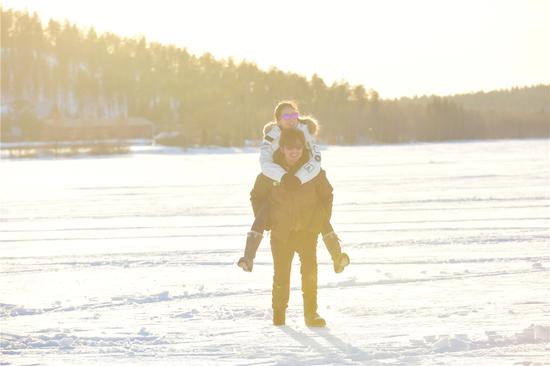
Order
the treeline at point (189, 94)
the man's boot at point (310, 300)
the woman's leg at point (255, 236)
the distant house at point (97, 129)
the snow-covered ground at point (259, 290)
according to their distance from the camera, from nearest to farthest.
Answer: the snow-covered ground at point (259, 290)
the woman's leg at point (255, 236)
the man's boot at point (310, 300)
the distant house at point (97, 129)
the treeline at point (189, 94)

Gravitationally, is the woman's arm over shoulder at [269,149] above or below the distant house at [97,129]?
below

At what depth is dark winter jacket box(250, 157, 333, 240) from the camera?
5602 millimetres

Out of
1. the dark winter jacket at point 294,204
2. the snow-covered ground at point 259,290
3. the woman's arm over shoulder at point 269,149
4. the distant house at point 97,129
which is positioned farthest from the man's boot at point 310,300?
the distant house at point 97,129

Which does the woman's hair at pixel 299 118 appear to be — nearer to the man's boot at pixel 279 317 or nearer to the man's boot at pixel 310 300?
the man's boot at pixel 310 300

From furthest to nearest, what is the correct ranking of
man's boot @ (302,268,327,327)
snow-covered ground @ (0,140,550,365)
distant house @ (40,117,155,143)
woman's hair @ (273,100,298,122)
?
distant house @ (40,117,155,143)
man's boot @ (302,268,327,327)
woman's hair @ (273,100,298,122)
snow-covered ground @ (0,140,550,365)

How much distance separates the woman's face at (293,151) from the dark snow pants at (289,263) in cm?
62

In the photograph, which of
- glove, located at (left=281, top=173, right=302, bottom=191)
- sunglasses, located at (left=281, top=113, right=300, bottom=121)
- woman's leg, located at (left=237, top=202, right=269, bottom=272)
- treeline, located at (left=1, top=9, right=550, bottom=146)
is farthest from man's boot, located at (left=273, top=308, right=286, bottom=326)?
treeline, located at (left=1, top=9, right=550, bottom=146)

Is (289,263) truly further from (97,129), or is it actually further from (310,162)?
(97,129)

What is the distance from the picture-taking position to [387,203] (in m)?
16.7

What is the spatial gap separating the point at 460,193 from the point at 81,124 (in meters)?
Result: 82.1

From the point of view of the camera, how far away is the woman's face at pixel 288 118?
5520 millimetres

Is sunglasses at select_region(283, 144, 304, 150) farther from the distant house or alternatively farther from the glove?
Result: the distant house

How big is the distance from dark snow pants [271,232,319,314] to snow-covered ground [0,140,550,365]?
21 cm

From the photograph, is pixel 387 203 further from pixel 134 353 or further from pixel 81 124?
pixel 81 124
